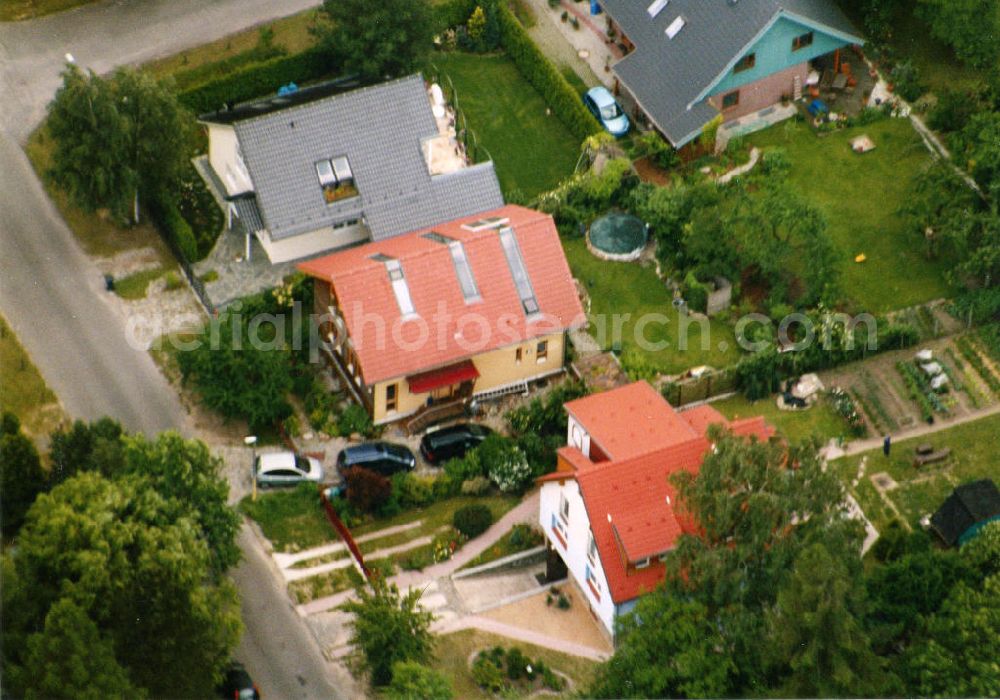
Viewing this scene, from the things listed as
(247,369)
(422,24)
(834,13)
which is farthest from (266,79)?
(834,13)

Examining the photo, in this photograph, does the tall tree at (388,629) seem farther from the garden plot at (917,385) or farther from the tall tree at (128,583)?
the garden plot at (917,385)

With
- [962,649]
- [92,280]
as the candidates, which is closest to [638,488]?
[962,649]

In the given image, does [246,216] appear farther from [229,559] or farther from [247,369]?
[229,559]

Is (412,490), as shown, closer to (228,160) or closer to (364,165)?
(364,165)

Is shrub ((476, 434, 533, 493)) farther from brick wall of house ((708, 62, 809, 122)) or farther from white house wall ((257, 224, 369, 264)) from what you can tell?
brick wall of house ((708, 62, 809, 122))

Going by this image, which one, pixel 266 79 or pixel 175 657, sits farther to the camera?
pixel 266 79

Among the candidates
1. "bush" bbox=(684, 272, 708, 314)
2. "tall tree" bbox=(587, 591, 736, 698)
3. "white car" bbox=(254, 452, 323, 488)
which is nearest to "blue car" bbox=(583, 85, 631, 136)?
"bush" bbox=(684, 272, 708, 314)
